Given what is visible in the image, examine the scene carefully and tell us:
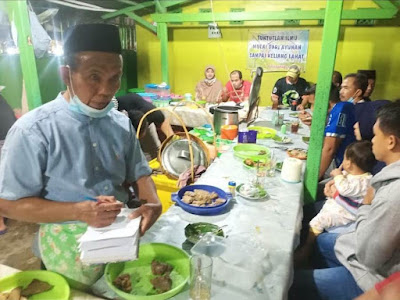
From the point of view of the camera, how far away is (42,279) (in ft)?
3.76

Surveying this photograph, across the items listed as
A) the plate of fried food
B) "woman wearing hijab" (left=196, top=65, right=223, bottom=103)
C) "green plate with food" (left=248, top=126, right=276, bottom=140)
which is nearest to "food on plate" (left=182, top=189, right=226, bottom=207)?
the plate of fried food

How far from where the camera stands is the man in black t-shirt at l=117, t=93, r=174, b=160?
→ 3943 mm

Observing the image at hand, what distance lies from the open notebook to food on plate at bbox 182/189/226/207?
775 mm

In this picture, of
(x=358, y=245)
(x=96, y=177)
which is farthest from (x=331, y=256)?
(x=96, y=177)

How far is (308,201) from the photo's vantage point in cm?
272

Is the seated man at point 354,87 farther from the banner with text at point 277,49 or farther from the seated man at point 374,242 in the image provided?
the banner with text at point 277,49

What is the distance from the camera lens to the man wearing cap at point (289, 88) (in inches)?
232

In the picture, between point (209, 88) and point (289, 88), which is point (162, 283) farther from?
point (209, 88)

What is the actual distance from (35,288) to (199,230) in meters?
0.77

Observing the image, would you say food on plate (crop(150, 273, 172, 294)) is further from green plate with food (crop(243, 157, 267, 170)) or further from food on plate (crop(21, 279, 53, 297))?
green plate with food (crop(243, 157, 267, 170))

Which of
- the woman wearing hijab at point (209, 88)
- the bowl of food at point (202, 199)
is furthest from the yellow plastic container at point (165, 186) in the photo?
the woman wearing hijab at point (209, 88)

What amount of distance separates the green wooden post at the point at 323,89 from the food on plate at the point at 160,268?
5.88 feet

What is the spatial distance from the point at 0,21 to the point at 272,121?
445 cm

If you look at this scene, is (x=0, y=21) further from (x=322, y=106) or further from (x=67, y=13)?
(x=322, y=106)
